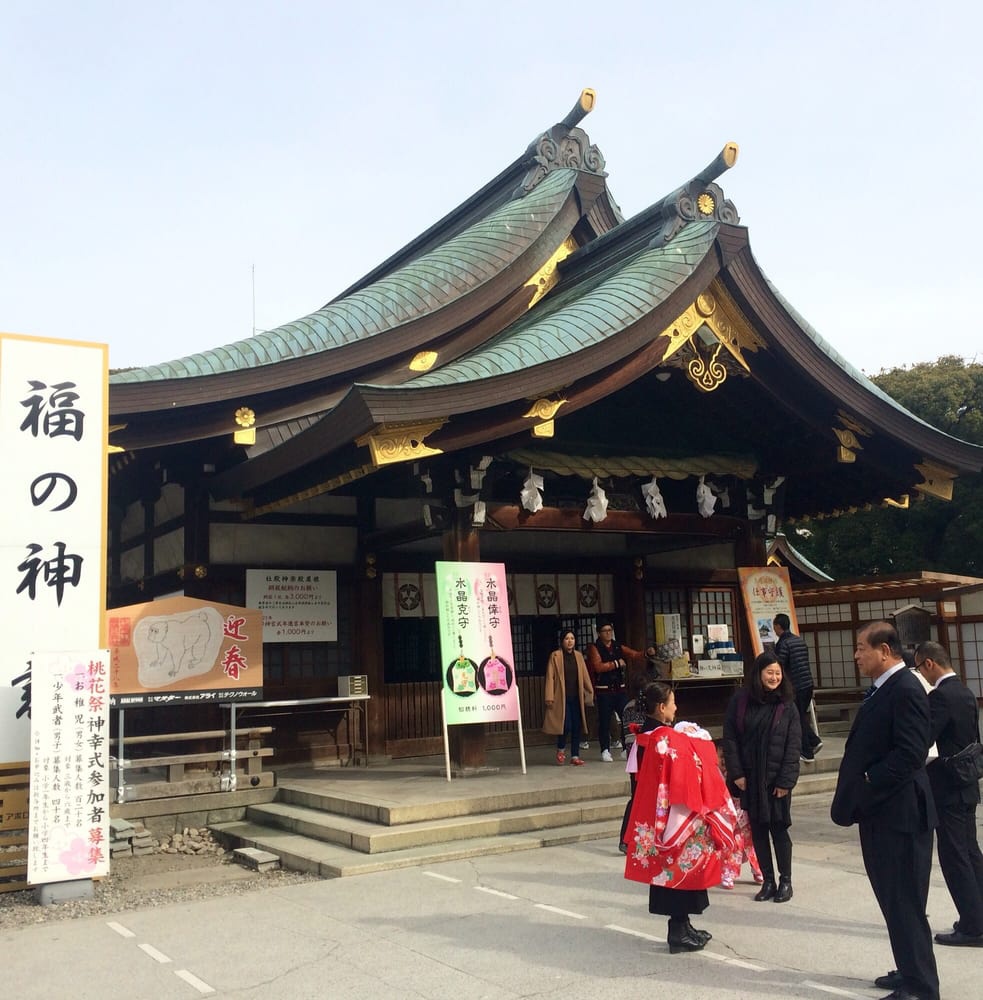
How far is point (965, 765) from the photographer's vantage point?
538 centimetres

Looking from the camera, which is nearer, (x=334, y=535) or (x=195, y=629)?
(x=195, y=629)

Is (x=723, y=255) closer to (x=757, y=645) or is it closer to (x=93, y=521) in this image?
(x=757, y=645)

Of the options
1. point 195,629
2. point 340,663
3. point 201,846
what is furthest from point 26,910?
point 340,663

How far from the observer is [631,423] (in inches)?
480

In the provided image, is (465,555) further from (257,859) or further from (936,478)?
(936,478)

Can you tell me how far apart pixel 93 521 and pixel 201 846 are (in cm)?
372

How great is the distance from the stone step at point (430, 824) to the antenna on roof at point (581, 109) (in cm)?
886

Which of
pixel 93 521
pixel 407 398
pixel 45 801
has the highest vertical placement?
pixel 407 398

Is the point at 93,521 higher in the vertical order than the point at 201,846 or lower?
higher

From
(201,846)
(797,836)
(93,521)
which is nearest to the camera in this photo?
(93,521)

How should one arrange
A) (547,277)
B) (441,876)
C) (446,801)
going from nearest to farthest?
1. (441,876)
2. (446,801)
3. (547,277)

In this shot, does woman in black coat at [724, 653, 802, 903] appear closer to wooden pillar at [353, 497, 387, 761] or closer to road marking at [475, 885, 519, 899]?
road marking at [475, 885, 519, 899]

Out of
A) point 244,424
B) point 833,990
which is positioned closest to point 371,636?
point 244,424

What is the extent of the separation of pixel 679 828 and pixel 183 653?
623cm
